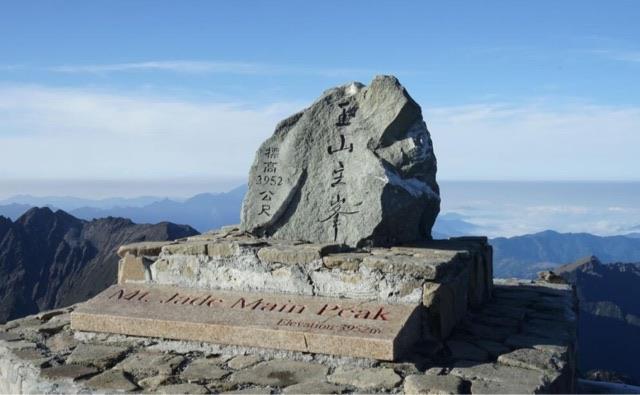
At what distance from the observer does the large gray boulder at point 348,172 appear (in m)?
6.31

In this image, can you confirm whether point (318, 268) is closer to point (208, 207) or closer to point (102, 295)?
point (102, 295)

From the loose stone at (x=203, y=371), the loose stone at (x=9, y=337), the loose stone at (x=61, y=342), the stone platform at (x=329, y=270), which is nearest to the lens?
the loose stone at (x=203, y=371)

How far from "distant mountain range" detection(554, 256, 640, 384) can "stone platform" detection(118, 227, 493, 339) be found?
1325cm

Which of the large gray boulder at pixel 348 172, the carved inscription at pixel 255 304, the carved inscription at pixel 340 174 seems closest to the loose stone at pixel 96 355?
the carved inscription at pixel 255 304

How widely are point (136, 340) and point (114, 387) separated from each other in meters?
0.98

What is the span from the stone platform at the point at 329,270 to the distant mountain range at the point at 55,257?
45.0ft

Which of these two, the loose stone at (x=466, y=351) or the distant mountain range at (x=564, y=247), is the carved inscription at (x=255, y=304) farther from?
the distant mountain range at (x=564, y=247)

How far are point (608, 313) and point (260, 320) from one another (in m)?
21.0

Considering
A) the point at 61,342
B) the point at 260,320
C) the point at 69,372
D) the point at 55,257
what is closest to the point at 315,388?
the point at 260,320

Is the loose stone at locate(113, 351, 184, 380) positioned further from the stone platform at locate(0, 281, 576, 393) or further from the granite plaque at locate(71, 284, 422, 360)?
the granite plaque at locate(71, 284, 422, 360)

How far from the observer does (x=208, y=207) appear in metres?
69.4

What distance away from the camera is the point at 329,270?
18.7ft

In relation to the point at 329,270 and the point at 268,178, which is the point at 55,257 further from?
the point at 329,270

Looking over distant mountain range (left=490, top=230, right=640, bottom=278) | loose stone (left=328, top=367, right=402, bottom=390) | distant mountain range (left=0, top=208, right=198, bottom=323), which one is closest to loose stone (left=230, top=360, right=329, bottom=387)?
loose stone (left=328, top=367, right=402, bottom=390)
